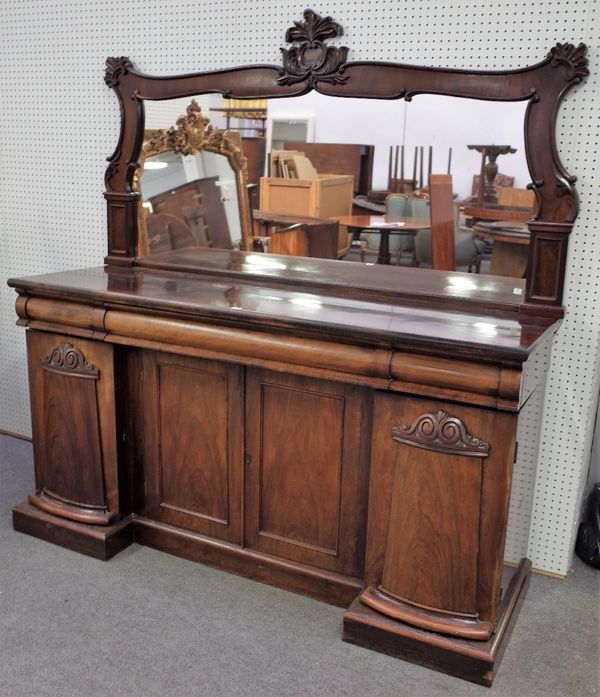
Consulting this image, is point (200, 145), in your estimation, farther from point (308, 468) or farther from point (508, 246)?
point (308, 468)

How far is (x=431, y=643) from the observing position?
87.7 inches

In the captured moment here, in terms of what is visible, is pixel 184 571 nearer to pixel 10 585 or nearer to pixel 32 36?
pixel 10 585

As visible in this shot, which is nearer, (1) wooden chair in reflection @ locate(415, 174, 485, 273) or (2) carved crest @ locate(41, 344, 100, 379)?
(2) carved crest @ locate(41, 344, 100, 379)

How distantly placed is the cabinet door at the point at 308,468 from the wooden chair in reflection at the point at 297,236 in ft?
3.05

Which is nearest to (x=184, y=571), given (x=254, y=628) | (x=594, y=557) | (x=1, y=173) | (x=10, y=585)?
(x=254, y=628)

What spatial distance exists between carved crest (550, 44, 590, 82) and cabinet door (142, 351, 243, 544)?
4.58 feet

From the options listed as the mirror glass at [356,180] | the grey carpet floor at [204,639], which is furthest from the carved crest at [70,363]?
the mirror glass at [356,180]

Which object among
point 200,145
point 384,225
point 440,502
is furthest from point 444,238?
Answer: point 440,502

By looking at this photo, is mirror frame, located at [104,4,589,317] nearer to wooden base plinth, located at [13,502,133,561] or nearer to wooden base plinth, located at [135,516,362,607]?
wooden base plinth, located at [135,516,362,607]

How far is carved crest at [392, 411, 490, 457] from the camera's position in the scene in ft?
6.91

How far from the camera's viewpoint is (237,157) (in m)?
3.47

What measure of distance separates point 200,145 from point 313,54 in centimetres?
101

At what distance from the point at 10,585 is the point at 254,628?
87 cm

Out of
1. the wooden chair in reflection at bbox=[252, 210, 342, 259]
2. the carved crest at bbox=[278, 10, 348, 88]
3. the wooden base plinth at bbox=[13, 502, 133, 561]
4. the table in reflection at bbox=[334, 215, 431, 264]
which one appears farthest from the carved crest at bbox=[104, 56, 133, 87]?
the wooden base plinth at bbox=[13, 502, 133, 561]
